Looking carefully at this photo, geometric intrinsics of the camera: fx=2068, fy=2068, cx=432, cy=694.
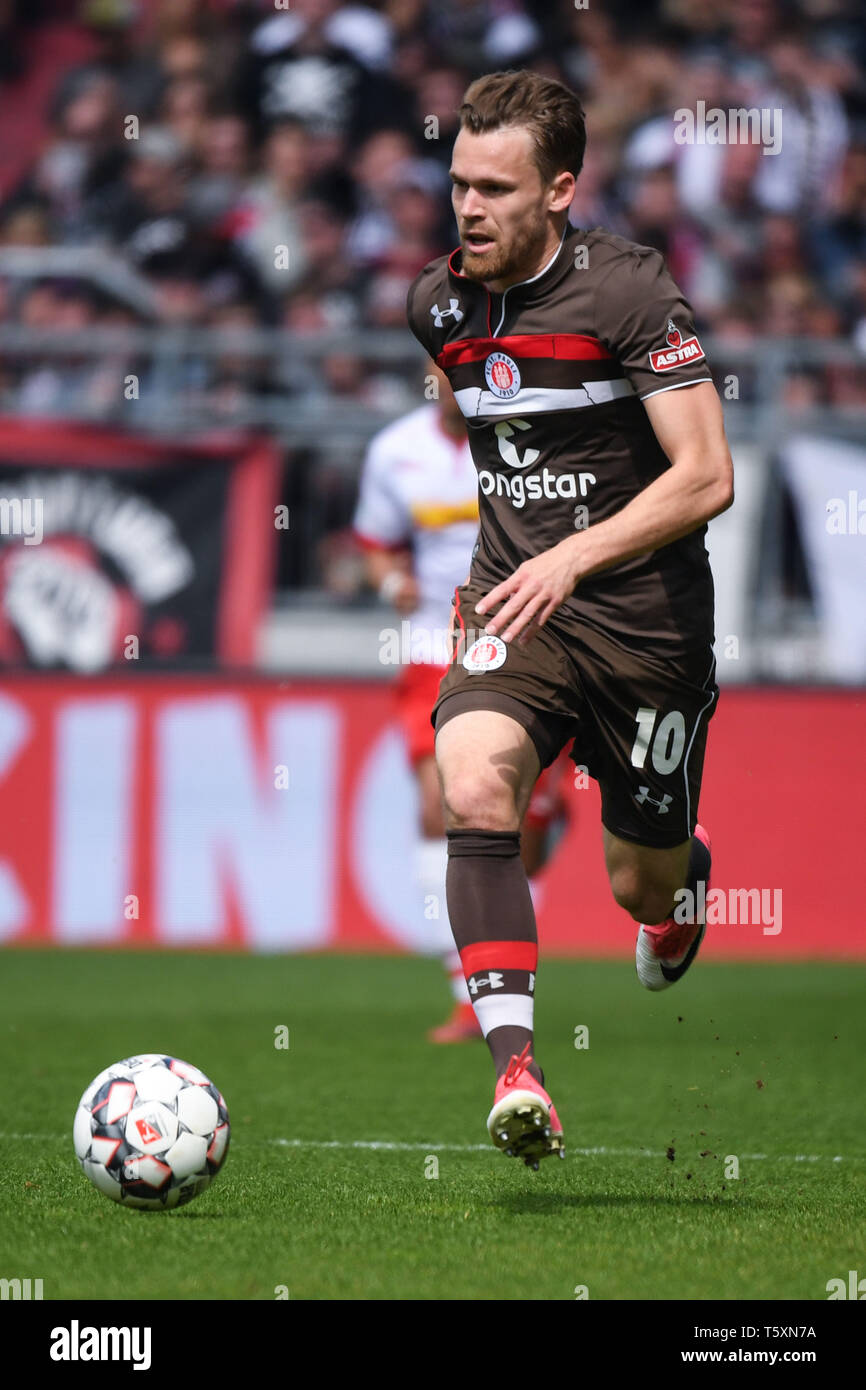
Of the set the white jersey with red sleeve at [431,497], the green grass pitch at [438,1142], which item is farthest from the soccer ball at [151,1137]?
the white jersey with red sleeve at [431,497]

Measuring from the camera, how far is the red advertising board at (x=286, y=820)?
10906 mm

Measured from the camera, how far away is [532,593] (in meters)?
4.32

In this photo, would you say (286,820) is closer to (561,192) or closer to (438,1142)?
(438,1142)

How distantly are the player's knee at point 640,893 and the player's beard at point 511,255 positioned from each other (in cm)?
157

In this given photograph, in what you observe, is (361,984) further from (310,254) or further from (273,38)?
(273,38)

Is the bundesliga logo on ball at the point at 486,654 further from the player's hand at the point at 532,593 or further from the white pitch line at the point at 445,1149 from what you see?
the white pitch line at the point at 445,1149

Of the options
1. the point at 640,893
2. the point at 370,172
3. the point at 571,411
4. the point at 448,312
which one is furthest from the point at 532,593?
the point at 370,172

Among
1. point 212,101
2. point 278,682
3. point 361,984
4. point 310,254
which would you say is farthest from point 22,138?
point 361,984

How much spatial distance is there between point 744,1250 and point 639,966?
1.92m

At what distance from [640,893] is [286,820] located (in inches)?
226

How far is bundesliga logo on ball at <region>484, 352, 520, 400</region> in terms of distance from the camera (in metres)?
4.70

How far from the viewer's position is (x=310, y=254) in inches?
531

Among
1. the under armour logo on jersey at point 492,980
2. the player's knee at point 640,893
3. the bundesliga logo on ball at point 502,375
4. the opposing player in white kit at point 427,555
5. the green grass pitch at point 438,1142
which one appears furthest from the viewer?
the opposing player in white kit at point 427,555

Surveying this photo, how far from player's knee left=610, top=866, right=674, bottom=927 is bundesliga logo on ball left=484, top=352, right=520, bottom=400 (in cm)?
130
